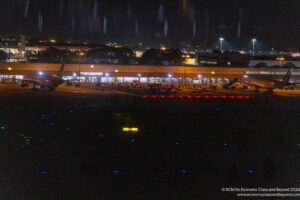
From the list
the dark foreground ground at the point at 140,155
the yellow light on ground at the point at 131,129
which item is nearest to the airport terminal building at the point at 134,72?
the dark foreground ground at the point at 140,155

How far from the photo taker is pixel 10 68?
36656 millimetres

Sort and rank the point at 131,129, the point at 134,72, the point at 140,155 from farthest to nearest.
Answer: the point at 134,72 < the point at 131,129 < the point at 140,155

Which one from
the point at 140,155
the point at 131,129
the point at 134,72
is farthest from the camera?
the point at 134,72

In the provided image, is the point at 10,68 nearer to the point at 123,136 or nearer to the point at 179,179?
the point at 123,136

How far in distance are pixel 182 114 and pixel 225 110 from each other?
3.17 m

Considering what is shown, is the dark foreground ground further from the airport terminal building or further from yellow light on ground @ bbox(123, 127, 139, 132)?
the airport terminal building

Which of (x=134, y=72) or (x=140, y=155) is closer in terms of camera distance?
(x=140, y=155)

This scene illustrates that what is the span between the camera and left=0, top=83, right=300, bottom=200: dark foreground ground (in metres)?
5.75

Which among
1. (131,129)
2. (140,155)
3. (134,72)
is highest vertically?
(134,72)

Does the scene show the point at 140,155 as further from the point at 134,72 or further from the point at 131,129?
the point at 134,72

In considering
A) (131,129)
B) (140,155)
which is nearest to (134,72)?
(131,129)

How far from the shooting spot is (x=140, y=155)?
797 centimetres

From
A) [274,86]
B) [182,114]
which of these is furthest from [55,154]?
[274,86]

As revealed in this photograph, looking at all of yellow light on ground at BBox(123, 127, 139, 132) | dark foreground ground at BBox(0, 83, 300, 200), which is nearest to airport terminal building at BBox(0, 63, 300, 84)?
dark foreground ground at BBox(0, 83, 300, 200)
